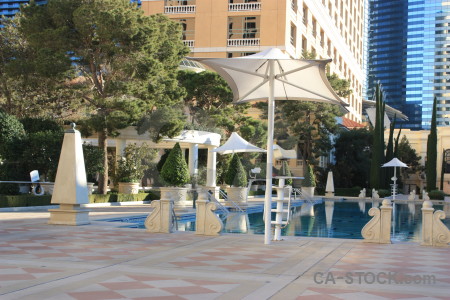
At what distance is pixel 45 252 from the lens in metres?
8.48

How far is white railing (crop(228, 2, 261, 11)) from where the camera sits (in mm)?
41031

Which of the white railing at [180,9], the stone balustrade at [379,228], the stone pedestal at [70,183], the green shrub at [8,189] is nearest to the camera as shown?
the stone balustrade at [379,228]

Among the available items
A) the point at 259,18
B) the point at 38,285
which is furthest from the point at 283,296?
the point at 259,18

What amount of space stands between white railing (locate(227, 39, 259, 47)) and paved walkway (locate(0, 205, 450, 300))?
31127 mm

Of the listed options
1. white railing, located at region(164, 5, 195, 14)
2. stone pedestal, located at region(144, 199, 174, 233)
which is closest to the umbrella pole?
stone pedestal, located at region(144, 199, 174, 233)

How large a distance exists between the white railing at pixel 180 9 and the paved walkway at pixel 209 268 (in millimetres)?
33568

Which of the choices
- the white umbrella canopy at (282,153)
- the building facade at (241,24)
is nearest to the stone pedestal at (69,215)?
the white umbrella canopy at (282,153)

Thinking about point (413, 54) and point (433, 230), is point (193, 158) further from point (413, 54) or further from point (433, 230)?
point (413, 54)

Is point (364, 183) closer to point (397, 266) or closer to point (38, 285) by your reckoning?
point (397, 266)

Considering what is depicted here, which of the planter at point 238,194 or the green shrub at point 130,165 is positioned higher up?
the green shrub at point 130,165

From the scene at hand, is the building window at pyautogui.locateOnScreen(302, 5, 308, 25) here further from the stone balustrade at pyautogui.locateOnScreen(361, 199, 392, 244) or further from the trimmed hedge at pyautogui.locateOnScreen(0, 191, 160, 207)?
the stone balustrade at pyautogui.locateOnScreen(361, 199, 392, 244)

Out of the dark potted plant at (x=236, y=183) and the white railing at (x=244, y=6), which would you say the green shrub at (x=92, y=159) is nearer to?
the dark potted plant at (x=236, y=183)

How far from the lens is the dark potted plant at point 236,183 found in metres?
24.2

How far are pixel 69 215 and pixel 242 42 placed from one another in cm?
3021
